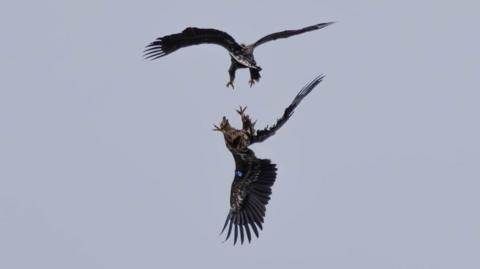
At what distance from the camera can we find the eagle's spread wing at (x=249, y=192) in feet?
96.2

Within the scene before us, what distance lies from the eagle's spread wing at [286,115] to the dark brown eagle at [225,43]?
1.43 m

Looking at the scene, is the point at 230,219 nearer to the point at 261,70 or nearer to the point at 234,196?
the point at 234,196

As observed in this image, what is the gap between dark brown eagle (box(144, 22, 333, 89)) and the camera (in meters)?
28.6

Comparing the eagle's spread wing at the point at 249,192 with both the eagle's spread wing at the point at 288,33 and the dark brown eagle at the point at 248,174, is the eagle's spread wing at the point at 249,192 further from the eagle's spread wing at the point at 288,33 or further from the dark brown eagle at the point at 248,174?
the eagle's spread wing at the point at 288,33

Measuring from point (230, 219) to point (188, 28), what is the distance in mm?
6091

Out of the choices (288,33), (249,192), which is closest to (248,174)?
(249,192)

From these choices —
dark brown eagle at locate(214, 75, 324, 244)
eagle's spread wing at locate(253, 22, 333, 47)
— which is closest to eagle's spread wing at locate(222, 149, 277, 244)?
dark brown eagle at locate(214, 75, 324, 244)

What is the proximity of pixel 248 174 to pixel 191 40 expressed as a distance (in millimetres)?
4411

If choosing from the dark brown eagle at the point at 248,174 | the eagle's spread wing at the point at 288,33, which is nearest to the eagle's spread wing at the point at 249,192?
the dark brown eagle at the point at 248,174

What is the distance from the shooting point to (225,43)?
95.6 feet

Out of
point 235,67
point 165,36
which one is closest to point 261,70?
point 235,67

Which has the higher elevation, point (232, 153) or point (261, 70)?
point (261, 70)

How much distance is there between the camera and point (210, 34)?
95.3 ft

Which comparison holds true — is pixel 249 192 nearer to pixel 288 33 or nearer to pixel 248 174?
pixel 248 174
